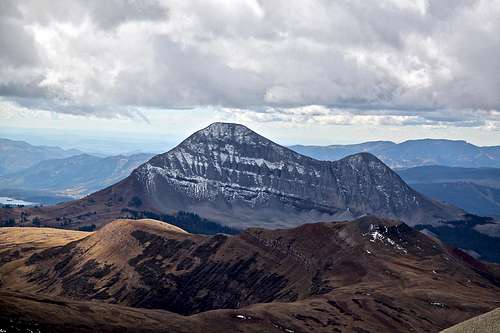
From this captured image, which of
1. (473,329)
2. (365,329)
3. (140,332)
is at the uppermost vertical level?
(473,329)

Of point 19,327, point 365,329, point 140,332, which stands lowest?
point 365,329

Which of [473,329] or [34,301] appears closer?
[473,329]

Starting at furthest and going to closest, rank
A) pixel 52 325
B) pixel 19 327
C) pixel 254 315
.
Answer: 1. pixel 254 315
2. pixel 52 325
3. pixel 19 327

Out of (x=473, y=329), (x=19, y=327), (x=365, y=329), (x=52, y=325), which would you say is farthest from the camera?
(x=365, y=329)

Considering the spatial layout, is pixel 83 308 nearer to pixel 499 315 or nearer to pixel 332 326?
pixel 332 326

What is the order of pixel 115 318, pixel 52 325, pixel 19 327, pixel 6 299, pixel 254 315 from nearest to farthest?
pixel 19 327
pixel 52 325
pixel 6 299
pixel 115 318
pixel 254 315

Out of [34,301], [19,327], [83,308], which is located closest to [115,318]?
[83,308]

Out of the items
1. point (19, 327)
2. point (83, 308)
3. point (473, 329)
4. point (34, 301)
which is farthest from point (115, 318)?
point (473, 329)

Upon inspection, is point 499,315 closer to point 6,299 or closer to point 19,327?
point 19,327

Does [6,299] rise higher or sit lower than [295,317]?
higher
